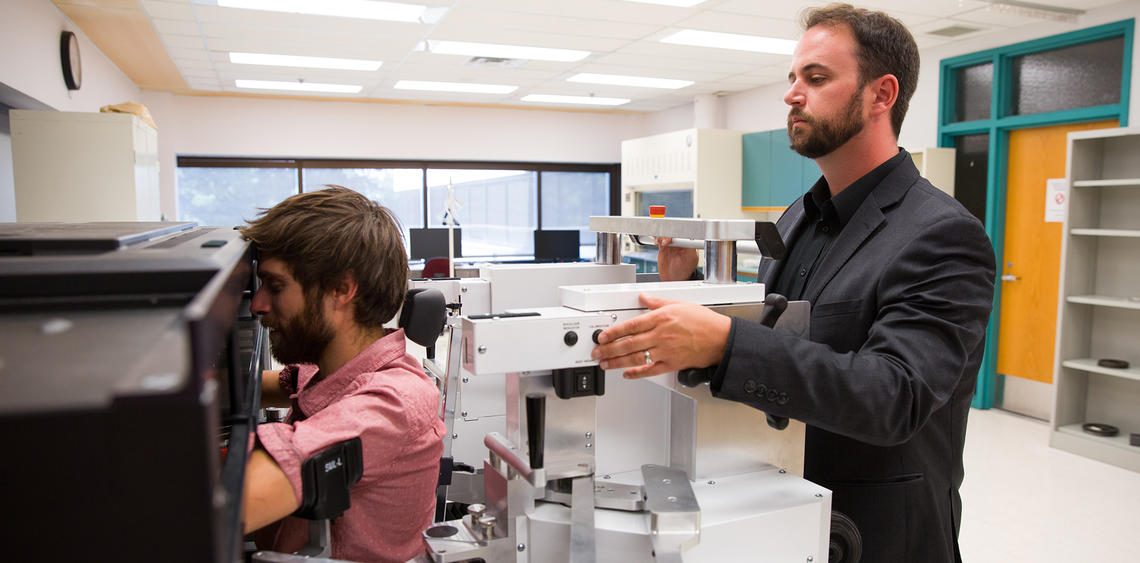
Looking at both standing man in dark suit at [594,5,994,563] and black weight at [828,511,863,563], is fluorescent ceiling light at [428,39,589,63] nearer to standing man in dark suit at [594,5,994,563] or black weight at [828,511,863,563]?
standing man in dark suit at [594,5,994,563]

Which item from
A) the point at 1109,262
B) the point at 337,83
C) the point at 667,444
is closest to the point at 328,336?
the point at 667,444

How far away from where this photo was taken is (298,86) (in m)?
6.84

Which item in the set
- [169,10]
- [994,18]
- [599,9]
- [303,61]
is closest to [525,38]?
[599,9]

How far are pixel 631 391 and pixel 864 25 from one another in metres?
0.80

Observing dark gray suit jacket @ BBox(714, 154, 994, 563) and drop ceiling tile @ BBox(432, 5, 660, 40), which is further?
drop ceiling tile @ BBox(432, 5, 660, 40)

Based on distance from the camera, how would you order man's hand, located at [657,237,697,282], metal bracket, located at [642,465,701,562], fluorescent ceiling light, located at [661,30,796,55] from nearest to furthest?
metal bracket, located at [642,465,701,562] < man's hand, located at [657,237,697,282] < fluorescent ceiling light, located at [661,30,796,55]

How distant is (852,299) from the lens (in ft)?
4.07

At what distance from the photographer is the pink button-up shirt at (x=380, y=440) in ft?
3.05

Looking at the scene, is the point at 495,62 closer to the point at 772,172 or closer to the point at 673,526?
the point at 772,172

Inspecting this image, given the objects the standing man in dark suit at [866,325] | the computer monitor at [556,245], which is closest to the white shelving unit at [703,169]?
the computer monitor at [556,245]

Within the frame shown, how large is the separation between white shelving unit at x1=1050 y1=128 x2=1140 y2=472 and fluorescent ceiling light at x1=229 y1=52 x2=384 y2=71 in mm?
4879

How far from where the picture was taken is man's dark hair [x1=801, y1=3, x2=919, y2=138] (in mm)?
1313

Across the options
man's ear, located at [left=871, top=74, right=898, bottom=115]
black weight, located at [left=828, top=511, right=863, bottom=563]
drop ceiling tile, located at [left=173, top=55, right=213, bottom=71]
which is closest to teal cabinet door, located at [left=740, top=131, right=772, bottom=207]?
drop ceiling tile, located at [left=173, top=55, right=213, bottom=71]

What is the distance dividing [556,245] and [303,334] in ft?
21.5
